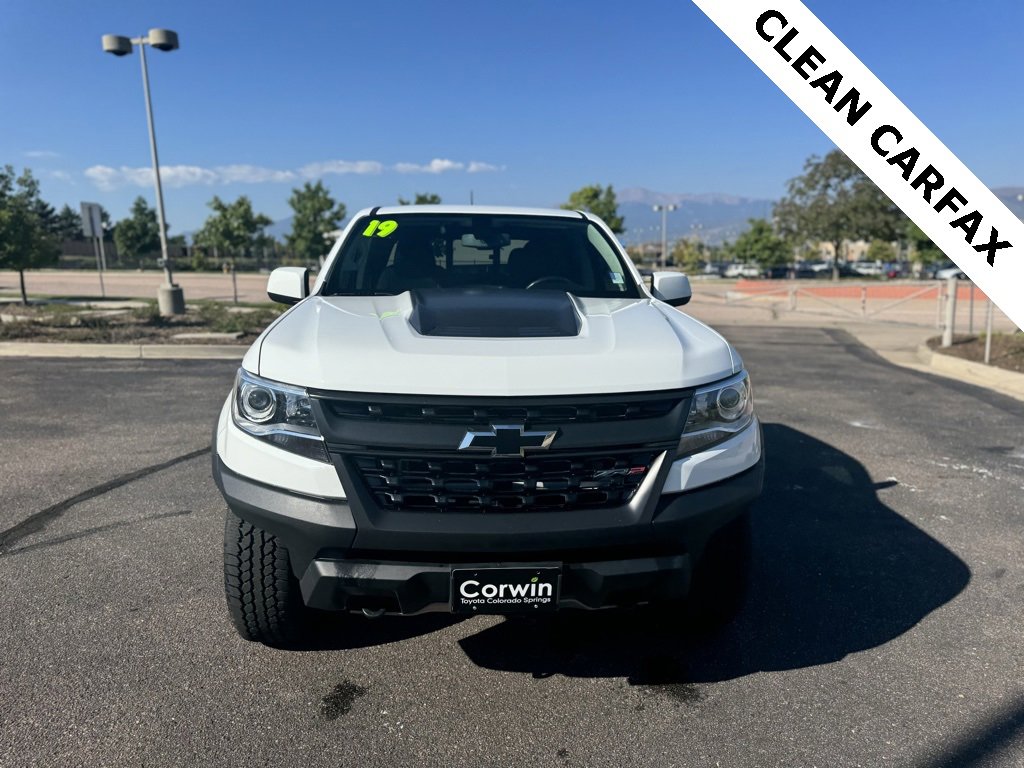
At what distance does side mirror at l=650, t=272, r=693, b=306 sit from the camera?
12.9 ft

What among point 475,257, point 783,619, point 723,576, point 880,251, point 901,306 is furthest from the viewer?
point 880,251

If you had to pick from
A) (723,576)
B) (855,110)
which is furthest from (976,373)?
(723,576)

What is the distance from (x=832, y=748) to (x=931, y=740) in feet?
1.11

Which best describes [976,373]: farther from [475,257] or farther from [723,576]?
[723,576]

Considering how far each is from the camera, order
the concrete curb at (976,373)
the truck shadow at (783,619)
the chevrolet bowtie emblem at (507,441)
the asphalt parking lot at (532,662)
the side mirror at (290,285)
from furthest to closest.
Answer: the concrete curb at (976,373), the side mirror at (290,285), the truck shadow at (783,619), the asphalt parking lot at (532,662), the chevrolet bowtie emblem at (507,441)

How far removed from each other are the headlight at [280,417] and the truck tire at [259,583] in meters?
0.38

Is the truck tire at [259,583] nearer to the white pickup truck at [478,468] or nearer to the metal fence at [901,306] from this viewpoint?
the white pickup truck at [478,468]

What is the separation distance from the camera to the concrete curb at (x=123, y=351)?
10688 millimetres

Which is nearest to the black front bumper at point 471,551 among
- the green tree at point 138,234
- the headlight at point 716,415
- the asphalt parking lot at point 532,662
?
the headlight at point 716,415

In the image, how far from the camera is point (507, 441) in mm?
2322

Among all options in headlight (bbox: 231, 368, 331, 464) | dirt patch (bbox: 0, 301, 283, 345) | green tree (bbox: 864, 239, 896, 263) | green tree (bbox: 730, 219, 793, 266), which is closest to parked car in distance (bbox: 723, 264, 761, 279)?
green tree (bbox: 730, 219, 793, 266)

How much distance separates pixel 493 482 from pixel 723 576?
1072 mm

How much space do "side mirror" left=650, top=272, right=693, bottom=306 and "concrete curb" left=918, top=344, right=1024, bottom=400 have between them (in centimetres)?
656

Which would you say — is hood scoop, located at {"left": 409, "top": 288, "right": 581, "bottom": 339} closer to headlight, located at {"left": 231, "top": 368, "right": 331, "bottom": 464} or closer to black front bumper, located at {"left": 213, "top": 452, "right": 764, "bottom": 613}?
headlight, located at {"left": 231, "top": 368, "right": 331, "bottom": 464}
